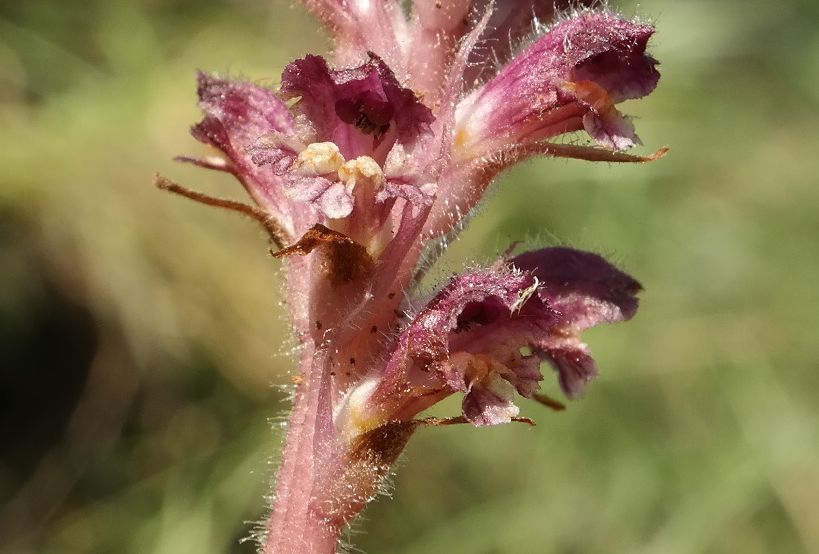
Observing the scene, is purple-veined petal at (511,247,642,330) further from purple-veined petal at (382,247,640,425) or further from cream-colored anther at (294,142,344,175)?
cream-colored anther at (294,142,344,175)

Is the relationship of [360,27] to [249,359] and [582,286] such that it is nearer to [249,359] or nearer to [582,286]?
[582,286]

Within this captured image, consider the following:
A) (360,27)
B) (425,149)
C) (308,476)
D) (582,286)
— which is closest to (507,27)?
(360,27)

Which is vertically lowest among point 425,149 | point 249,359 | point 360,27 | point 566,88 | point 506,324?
point 506,324

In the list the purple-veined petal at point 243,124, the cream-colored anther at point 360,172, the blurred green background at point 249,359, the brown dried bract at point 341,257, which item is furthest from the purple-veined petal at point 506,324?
the blurred green background at point 249,359

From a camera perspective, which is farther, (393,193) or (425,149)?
(425,149)

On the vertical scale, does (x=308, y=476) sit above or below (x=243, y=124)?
below

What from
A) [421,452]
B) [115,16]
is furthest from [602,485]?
[115,16]

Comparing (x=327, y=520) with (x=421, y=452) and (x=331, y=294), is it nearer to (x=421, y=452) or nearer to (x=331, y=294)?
(x=331, y=294)
